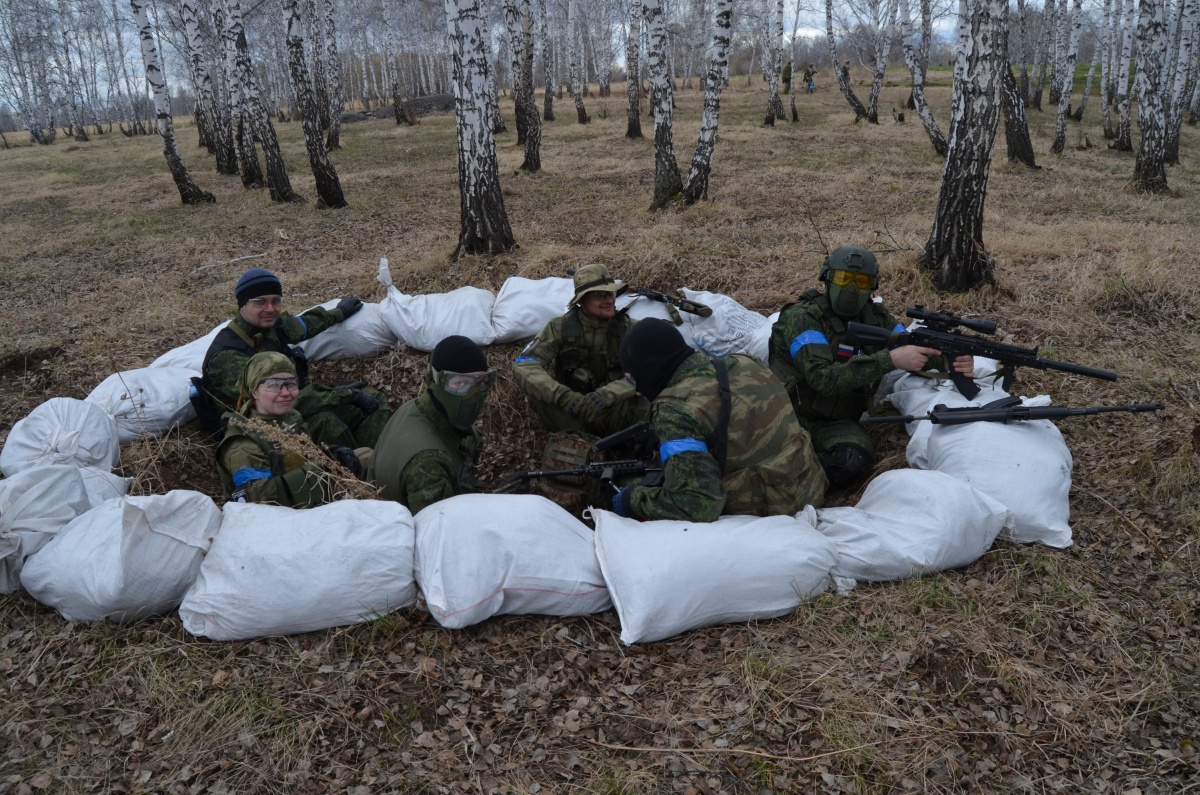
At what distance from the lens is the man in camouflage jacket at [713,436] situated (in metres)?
2.98

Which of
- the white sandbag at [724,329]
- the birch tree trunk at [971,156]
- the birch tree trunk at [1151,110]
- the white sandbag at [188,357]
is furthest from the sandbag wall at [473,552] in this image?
the birch tree trunk at [1151,110]

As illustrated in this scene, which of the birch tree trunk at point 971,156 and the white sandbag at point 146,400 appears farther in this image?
the birch tree trunk at point 971,156

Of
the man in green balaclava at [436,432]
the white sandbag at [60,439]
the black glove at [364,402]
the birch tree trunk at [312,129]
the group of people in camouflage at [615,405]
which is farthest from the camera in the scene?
the birch tree trunk at [312,129]

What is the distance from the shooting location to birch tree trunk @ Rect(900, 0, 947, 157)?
12773 mm

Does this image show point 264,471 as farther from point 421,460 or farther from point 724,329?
point 724,329

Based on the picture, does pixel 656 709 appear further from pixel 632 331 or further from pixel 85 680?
pixel 85 680

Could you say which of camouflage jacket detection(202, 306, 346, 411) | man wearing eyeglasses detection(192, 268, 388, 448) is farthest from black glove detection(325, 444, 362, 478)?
camouflage jacket detection(202, 306, 346, 411)

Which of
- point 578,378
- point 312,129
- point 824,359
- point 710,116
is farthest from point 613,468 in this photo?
point 312,129

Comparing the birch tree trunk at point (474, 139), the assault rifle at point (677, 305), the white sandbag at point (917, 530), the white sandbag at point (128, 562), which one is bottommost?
the white sandbag at point (917, 530)

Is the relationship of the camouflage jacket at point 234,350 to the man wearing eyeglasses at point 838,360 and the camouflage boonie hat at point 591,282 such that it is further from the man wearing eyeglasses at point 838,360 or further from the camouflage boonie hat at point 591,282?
the man wearing eyeglasses at point 838,360

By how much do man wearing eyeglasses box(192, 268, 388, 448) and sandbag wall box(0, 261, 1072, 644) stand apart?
3.21ft

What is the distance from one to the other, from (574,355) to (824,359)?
1.56m

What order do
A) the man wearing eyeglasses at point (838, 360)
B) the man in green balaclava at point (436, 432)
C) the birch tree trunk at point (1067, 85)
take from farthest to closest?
the birch tree trunk at point (1067, 85), the man wearing eyeglasses at point (838, 360), the man in green balaclava at point (436, 432)

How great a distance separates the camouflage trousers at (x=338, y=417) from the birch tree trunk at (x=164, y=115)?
28.8 ft
